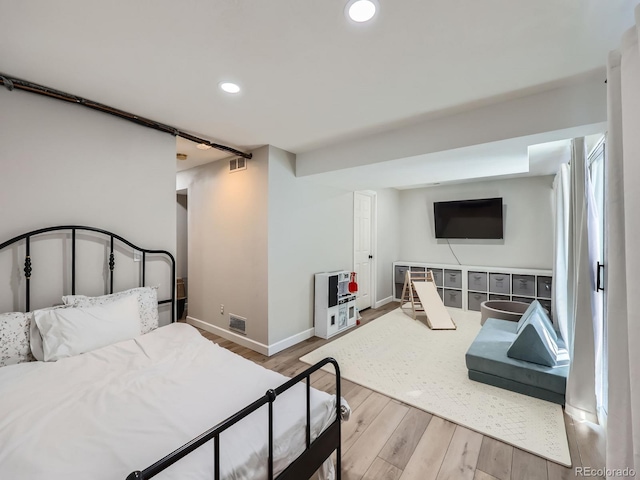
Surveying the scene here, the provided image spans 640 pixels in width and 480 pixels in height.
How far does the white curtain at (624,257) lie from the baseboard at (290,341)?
2.85 m

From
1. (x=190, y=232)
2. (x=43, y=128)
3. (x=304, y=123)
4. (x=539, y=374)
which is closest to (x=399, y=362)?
(x=539, y=374)

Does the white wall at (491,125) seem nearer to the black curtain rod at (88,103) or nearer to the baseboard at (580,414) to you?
the black curtain rod at (88,103)

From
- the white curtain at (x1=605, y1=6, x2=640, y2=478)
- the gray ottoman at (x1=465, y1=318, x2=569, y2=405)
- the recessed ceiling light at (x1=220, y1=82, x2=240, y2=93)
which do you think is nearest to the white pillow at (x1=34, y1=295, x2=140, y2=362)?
the recessed ceiling light at (x1=220, y1=82, x2=240, y2=93)

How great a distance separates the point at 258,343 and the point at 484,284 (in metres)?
4.03

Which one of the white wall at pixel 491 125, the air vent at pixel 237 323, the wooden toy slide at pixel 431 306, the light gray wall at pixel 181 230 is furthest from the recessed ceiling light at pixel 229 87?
the wooden toy slide at pixel 431 306

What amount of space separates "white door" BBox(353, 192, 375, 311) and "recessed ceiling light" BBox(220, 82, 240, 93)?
2.96 meters

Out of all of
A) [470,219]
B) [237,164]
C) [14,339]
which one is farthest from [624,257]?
[470,219]

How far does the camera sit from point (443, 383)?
2578mm

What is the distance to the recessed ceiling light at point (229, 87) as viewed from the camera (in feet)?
6.44

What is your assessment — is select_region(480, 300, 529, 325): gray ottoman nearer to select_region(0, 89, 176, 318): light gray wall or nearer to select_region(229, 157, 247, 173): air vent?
select_region(229, 157, 247, 173): air vent

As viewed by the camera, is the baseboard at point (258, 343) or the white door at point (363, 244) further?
the white door at point (363, 244)

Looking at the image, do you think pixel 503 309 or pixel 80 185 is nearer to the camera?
pixel 80 185

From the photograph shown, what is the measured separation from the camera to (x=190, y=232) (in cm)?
428

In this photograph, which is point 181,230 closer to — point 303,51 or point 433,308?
point 303,51
